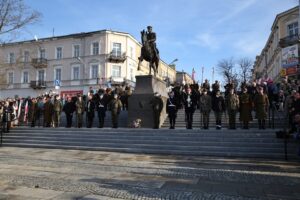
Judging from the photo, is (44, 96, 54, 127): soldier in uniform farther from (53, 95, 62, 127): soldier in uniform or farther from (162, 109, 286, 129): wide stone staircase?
(162, 109, 286, 129): wide stone staircase

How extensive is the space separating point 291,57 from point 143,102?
1064 inches

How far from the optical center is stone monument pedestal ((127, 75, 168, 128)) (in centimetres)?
1697

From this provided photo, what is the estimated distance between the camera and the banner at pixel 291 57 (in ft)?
121

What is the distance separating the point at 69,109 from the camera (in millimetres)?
17969

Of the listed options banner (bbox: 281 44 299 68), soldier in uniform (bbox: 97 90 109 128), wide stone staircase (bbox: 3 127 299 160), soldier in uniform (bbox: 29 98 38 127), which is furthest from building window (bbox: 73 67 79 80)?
wide stone staircase (bbox: 3 127 299 160)

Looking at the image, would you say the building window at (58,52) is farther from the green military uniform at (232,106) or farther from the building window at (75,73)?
the green military uniform at (232,106)

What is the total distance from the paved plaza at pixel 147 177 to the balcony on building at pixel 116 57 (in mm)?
38310

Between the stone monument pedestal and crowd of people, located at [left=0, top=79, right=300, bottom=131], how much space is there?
2.98 ft

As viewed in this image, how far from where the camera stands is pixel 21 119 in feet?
68.3

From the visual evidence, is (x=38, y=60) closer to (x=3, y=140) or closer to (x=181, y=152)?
(x=3, y=140)

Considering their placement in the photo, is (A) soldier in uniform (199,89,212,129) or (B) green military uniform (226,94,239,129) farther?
(A) soldier in uniform (199,89,212,129)

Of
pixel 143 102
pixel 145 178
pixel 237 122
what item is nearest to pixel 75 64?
pixel 143 102

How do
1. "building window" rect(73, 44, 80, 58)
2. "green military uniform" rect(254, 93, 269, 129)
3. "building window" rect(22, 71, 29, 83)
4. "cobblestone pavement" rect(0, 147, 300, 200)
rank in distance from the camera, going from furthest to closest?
"building window" rect(22, 71, 29, 83) → "building window" rect(73, 44, 80, 58) → "green military uniform" rect(254, 93, 269, 129) → "cobblestone pavement" rect(0, 147, 300, 200)

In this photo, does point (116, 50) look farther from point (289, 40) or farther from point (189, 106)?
point (189, 106)
